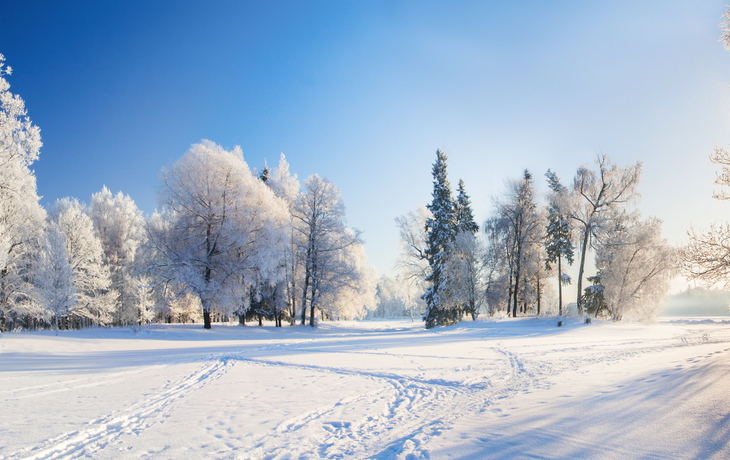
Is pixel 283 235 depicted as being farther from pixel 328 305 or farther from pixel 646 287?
pixel 646 287

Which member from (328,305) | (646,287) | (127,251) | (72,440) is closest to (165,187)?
(328,305)

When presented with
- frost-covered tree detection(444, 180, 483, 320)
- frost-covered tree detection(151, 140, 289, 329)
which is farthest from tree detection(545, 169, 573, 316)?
frost-covered tree detection(151, 140, 289, 329)

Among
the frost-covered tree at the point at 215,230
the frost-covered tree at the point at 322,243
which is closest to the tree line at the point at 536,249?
the frost-covered tree at the point at 322,243

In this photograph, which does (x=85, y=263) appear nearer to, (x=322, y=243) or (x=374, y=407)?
(x=322, y=243)

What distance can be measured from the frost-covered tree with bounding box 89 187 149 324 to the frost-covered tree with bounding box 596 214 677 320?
1649 inches

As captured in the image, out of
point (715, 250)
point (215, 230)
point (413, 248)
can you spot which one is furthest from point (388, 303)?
point (715, 250)

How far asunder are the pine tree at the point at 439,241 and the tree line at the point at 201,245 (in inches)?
239

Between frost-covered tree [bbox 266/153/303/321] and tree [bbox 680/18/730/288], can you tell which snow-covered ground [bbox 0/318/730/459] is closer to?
tree [bbox 680/18/730/288]

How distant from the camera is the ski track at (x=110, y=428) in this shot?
4047mm

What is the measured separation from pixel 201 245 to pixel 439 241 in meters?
17.8

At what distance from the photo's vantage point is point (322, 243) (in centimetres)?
2803

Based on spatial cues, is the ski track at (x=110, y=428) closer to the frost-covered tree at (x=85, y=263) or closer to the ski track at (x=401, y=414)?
the ski track at (x=401, y=414)

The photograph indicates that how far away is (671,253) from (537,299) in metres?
13.0

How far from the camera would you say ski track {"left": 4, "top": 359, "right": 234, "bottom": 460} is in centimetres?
405
